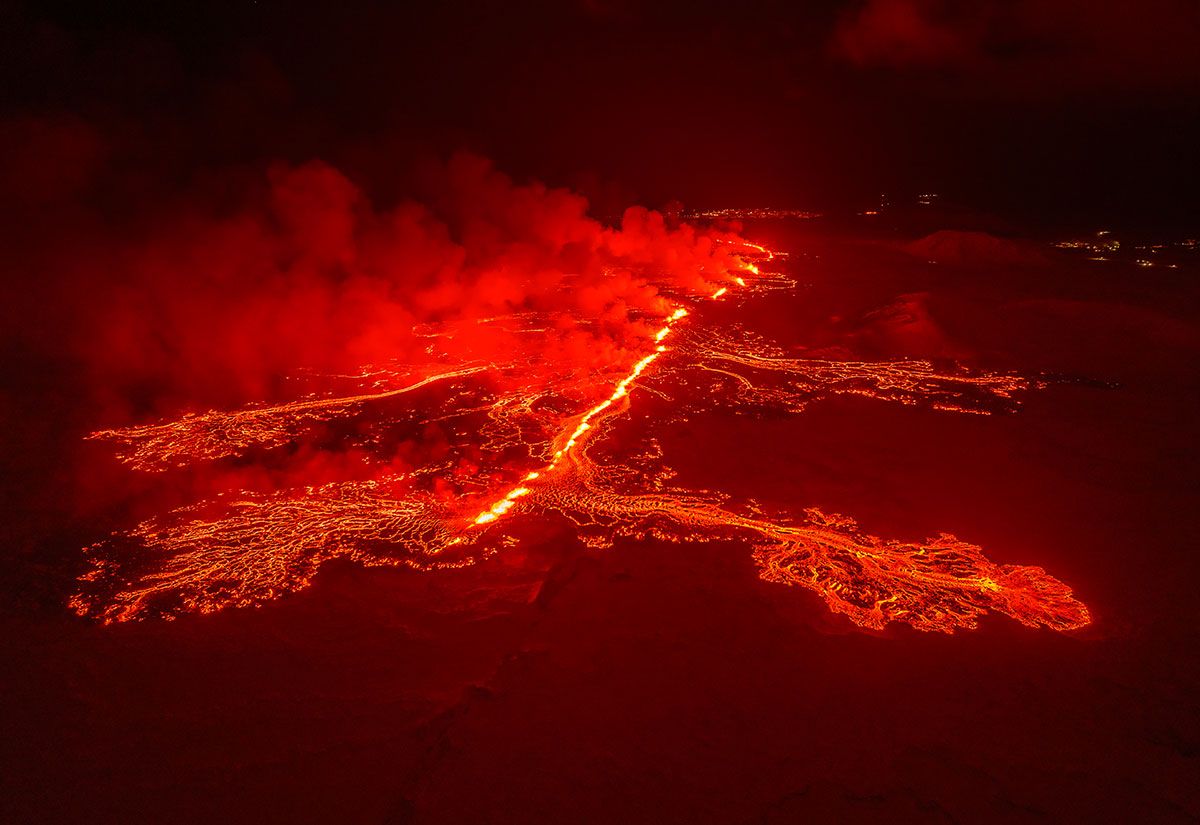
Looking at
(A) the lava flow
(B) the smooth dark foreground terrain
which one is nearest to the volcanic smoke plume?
(A) the lava flow

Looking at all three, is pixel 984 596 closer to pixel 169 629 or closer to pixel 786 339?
pixel 169 629

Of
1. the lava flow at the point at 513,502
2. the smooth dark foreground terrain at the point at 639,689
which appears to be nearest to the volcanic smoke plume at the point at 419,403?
the lava flow at the point at 513,502

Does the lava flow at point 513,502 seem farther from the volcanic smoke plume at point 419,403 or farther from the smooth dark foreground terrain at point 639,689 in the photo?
the smooth dark foreground terrain at point 639,689

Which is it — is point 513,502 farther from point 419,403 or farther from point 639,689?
point 419,403

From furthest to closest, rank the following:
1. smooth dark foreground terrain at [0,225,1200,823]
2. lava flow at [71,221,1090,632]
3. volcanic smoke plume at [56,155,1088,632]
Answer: volcanic smoke plume at [56,155,1088,632], lava flow at [71,221,1090,632], smooth dark foreground terrain at [0,225,1200,823]

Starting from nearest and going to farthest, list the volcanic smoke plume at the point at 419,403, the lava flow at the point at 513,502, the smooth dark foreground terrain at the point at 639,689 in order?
1. the smooth dark foreground terrain at the point at 639,689
2. the lava flow at the point at 513,502
3. the volcanic smoke plume at the point at 419,403

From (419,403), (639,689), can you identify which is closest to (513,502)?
(639,689)

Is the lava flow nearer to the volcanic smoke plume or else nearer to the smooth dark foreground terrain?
the volcanic smoke plume
